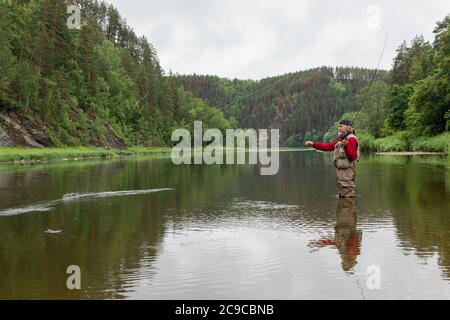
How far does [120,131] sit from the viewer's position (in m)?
95.0

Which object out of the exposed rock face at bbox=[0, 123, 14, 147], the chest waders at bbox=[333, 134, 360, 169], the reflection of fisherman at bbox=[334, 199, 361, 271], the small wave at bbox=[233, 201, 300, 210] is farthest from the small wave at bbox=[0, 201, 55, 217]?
the exposed rock face at bbox=[0, 123, 14, 147]

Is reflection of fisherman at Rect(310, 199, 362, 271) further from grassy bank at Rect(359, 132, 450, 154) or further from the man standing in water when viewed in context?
grassy bank at Rect(359, 132, 450, 154)

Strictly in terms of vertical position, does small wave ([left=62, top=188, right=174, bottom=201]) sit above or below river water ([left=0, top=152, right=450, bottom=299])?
above

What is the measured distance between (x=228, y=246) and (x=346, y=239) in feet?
7.59

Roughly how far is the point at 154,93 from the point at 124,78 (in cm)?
992

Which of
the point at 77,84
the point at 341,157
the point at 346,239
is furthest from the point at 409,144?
the point at 346,239

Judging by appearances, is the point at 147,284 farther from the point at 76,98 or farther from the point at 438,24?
the point at 438,24

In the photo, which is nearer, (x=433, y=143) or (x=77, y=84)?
(x=433, y=143)

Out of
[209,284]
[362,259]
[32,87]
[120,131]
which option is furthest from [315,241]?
[120,131]

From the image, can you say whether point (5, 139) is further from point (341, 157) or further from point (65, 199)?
point (341, 157)

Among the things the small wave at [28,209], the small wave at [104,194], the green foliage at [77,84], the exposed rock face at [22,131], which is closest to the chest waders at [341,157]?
the small wave at [104,194]

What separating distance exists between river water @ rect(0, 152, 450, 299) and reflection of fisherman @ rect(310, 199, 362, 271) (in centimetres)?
2

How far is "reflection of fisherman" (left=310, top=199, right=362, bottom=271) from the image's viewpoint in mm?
8430

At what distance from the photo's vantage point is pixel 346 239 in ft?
33.1
